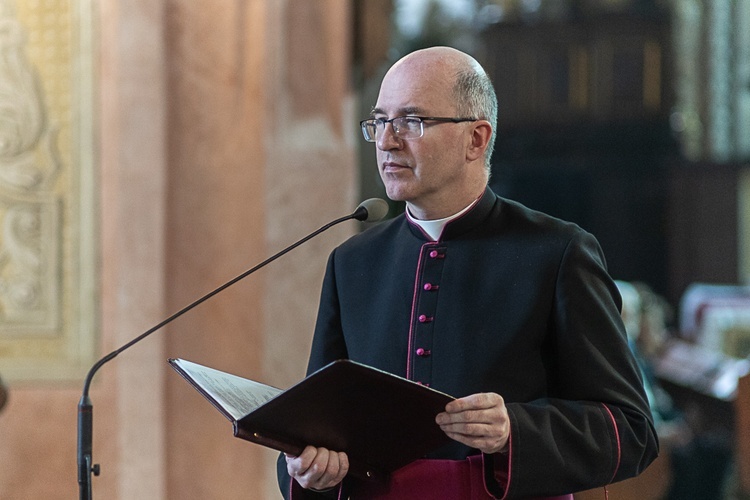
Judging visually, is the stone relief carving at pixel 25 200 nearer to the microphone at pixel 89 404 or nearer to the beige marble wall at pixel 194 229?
the beige marble wall at pixel 194 229

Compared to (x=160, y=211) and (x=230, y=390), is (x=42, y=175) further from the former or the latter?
(x=230, y=390)

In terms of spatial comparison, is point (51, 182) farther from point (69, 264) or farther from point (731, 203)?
point (731, 203)

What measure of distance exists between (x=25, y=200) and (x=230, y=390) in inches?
89.9

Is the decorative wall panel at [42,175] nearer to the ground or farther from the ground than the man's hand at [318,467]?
farther from the ground

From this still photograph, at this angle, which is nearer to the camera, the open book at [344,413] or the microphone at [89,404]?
the open book at [344,413]

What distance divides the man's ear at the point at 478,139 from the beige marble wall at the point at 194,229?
2.10 metres

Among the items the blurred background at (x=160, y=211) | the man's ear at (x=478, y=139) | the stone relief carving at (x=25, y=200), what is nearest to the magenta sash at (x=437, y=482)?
the man's ear at (x=478, y=139)

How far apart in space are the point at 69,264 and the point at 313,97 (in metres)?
1.18

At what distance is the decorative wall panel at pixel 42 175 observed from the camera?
13.1ft

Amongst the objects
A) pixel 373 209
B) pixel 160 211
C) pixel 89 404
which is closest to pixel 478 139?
pixel 373 209

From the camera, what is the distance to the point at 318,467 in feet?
6.38

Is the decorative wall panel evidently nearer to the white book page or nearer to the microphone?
the microphone

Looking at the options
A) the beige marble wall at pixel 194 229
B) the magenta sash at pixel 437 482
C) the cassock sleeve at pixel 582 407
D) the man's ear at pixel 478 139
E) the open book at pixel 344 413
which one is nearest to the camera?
the open book at pixel 344 413

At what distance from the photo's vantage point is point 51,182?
4012 mm
